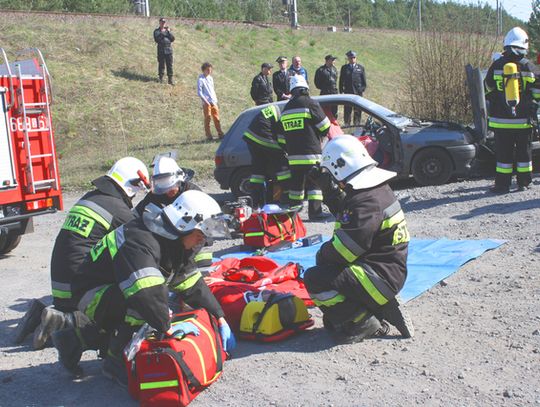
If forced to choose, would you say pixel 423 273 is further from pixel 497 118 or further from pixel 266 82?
pixel 266 82

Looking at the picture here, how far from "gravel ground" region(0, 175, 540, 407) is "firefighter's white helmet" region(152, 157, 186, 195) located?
1.43m

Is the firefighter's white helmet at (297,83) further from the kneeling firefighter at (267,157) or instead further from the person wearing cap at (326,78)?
the person wearing cap at (326,78)

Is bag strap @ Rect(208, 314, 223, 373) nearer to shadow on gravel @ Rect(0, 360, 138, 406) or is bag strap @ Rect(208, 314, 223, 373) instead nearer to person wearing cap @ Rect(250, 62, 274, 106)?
shadow on gravel @ Rect(0, 360, 138, 406)

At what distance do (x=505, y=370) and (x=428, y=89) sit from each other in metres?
12.3

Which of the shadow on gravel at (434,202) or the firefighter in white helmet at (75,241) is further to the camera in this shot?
the shadow on gravel at (434,202)

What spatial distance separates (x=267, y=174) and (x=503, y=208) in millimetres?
3044

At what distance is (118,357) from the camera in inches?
188

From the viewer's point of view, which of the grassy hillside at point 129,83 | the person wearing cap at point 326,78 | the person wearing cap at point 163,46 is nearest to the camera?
the person wearing cap at point 326,78

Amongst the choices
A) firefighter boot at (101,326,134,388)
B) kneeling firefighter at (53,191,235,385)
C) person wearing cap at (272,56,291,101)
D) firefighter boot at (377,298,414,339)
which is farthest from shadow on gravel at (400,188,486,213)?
person wearing cap at (272,56,291,101)

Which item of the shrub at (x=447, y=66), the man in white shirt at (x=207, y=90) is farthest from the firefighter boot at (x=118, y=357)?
the man in white shirt at (x=207, y=90)

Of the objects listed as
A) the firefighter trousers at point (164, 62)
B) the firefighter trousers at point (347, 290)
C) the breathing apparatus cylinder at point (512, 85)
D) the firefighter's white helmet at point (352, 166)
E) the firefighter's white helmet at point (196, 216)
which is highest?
the firefighter trousers at point (164, 62)

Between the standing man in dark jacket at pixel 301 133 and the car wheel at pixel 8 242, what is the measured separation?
3.48 metres

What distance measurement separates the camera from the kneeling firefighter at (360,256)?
5035mm

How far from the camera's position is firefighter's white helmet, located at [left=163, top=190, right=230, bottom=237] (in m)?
4.48
